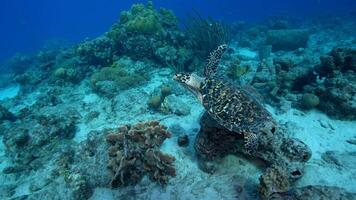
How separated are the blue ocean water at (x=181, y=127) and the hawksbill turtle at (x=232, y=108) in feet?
0.06

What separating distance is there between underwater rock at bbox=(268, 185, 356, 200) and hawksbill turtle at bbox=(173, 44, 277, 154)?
93cm

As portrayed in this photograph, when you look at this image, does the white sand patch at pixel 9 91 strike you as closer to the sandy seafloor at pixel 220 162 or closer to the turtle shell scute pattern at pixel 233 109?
the sandy seafloor at pixel 220 162

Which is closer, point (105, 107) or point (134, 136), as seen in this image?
point (134, 136)

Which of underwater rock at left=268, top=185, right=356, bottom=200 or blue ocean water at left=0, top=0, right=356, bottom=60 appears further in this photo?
blue ocean water at left=0, top=0, right=356, bottom=60

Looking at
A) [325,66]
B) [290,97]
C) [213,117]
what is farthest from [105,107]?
[325,66]

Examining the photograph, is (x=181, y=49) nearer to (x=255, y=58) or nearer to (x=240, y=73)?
(x=240, y=73)

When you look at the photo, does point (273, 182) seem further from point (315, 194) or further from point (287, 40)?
point (287, 40)

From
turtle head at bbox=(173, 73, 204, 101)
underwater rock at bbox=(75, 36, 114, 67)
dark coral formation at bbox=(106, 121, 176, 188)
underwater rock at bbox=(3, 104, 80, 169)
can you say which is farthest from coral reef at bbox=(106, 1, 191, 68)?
turtle head at bbox=(173, 73, 204, 101)

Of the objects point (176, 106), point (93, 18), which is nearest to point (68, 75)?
point (176, 106)

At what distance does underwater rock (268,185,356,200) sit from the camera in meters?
3.69

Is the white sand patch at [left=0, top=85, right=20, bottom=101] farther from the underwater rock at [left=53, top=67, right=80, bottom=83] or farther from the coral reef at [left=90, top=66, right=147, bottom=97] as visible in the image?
the coral reef at [left=90, top=66, right=147, bottom=97]

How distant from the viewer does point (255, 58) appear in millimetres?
12914

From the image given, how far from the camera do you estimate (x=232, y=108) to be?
484cm

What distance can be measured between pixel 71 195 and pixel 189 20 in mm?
9527
